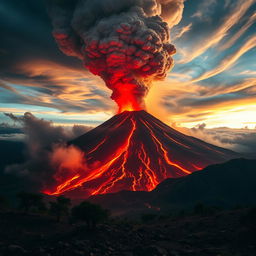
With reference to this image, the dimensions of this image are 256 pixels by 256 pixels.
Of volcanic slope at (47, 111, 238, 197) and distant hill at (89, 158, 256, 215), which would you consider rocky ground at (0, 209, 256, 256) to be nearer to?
distant hill at (89, 158, 256, 215)

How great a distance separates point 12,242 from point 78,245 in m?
4.55

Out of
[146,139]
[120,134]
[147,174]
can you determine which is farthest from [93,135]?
[147,174]

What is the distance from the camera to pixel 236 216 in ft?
68.2

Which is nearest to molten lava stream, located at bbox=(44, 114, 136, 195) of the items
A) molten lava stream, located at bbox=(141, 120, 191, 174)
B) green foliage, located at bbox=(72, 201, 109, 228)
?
molten lava stream, located at bbox=(141, 120, 191, 174)

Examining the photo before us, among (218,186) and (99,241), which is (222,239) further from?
(218,186)

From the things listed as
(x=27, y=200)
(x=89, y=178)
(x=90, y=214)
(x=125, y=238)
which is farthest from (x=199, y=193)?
(x=27, y=200)

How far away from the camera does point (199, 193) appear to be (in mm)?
40906

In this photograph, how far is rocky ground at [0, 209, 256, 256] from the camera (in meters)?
13.7

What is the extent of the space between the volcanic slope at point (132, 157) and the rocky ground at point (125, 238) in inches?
932

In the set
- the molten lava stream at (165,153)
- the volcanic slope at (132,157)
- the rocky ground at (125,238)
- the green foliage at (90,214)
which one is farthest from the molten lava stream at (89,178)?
the rocky ground at (125,238)

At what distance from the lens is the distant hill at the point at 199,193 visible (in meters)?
37.4

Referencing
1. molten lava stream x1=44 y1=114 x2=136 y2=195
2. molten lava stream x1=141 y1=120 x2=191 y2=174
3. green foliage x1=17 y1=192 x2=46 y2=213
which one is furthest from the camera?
molten lava stream x1=141 y1=120 x2=191 y2=174

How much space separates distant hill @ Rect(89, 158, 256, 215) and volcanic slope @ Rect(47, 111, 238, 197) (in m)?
3.84

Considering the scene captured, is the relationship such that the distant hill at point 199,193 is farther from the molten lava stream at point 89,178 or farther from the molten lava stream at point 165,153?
the molten lava stream at point 165,153
